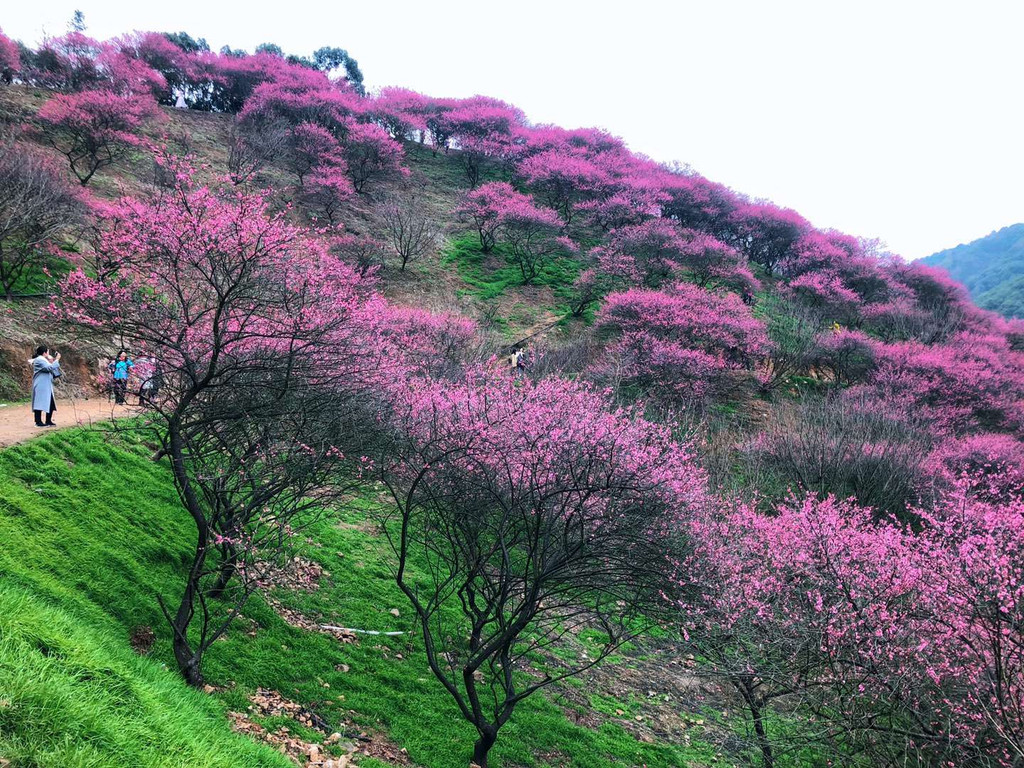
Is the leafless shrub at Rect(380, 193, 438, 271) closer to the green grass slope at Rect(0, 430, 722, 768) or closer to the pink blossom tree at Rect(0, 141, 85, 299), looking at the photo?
the pink blossom tree at Rect(0, 141, 85, 299)

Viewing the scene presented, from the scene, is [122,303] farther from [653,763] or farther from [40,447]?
[653,763]

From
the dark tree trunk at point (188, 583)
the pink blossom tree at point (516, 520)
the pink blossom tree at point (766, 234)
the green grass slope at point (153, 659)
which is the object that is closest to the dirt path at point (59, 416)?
the green grass slope at point (153, 659)

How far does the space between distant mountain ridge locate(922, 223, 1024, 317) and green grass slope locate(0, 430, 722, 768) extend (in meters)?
75.5

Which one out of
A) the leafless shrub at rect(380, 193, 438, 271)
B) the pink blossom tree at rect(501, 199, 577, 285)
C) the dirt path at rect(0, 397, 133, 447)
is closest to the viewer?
the dirt path at rect(0, 397, 133, 447)

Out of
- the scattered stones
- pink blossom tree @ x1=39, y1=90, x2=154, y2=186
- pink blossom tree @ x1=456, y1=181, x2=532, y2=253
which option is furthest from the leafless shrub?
the scattered stones

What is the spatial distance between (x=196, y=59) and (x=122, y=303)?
5515cm

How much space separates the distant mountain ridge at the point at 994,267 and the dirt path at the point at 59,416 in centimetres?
8093

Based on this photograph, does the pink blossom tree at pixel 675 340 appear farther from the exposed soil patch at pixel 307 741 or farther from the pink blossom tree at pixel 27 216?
the pink blossom tree at pixel 27 216

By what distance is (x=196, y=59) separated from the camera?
148 ft

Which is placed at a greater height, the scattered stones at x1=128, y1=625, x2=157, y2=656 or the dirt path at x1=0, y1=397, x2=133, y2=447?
the dirt path at x1=0, y1=397, x2=133, y2=447

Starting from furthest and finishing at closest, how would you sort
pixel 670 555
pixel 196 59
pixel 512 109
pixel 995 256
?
pixel 995 256, pixel 512 109, pixel 196 59, pixel 670 555

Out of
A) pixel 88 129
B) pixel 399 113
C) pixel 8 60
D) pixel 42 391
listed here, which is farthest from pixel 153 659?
pixel 399 113

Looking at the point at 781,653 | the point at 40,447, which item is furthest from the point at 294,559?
the point at 781,653

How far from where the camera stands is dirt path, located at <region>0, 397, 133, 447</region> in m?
9.03
